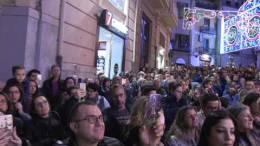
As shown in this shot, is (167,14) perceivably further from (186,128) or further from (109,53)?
(186,128)

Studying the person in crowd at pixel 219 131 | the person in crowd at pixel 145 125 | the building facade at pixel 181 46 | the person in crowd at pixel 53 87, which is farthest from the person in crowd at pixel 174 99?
the building facade at pixel 181 46

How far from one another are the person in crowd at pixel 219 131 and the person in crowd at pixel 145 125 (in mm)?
377

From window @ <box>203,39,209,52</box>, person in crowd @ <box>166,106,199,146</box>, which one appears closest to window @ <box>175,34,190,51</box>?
window @ <box>203,39,209,52</box>

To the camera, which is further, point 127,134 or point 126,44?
point 126,44

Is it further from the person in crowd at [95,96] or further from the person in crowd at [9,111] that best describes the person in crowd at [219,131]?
the person in crowd at [95,96]

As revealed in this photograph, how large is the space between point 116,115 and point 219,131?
90.3 inches

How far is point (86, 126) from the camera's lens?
3195 mm

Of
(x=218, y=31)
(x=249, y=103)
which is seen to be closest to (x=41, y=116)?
(x=249, y=103)

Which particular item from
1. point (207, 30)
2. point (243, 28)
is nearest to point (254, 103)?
point (243, 28)

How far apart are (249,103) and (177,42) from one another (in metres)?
55.6

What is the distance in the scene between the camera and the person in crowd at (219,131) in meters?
3.63

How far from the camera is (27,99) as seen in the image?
273 inches

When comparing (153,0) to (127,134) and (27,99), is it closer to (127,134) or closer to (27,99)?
(27,99)

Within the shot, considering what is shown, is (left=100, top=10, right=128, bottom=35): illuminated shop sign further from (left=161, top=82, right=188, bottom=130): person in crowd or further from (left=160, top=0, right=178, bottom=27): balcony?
(left=160, top=0, right=178, bottom=27): balcony
